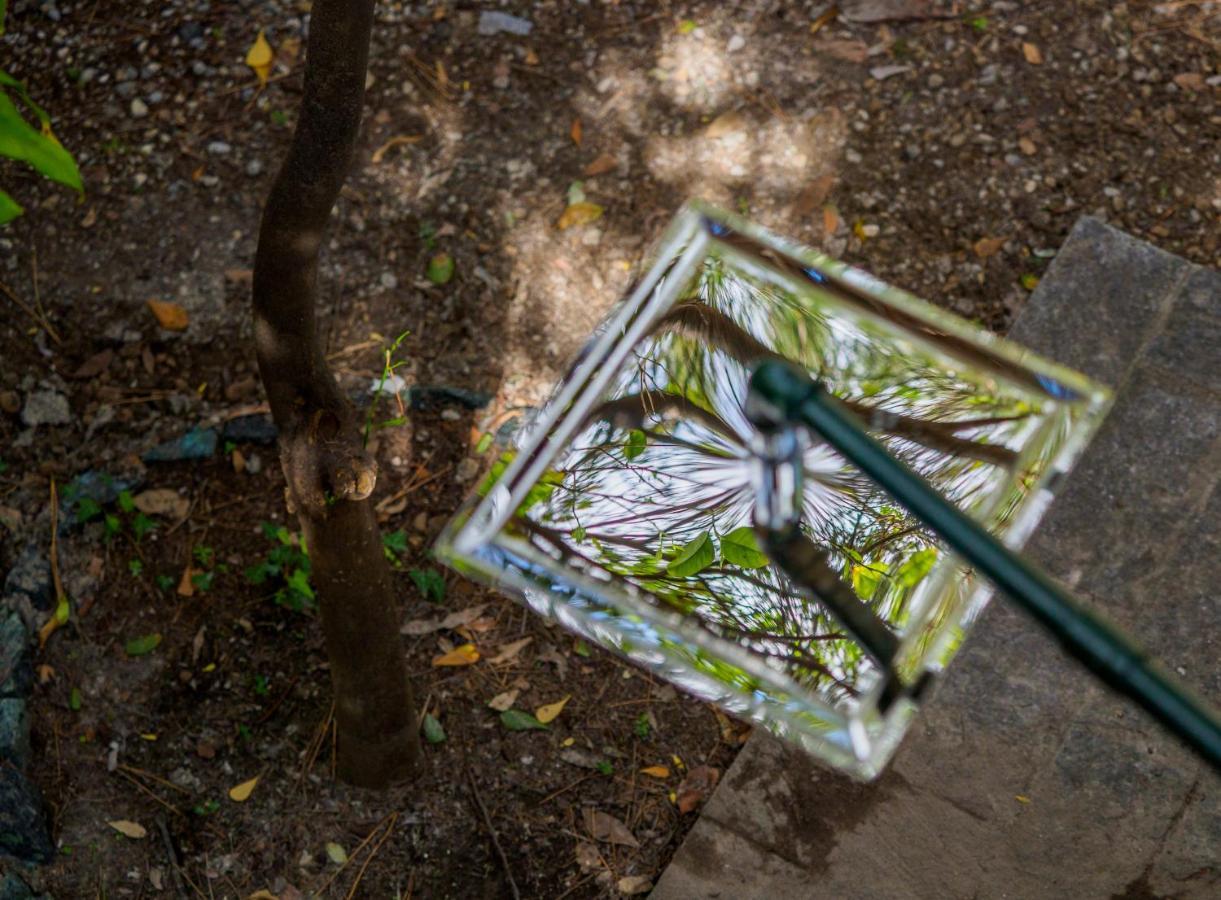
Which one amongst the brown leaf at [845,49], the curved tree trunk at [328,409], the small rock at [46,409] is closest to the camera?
the curved tree trunk at [328,409]

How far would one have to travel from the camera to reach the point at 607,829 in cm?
243

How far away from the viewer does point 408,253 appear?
3.13m

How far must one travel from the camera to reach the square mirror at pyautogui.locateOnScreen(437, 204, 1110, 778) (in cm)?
137

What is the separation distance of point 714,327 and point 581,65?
212 cm

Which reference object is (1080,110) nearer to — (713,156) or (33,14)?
(713,156)

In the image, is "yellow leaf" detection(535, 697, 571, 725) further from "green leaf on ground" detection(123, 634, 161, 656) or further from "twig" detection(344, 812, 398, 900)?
"green leaf on ground" detection(123, 634, 161, 656)

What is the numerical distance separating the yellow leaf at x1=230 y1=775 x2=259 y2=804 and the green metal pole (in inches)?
77.9

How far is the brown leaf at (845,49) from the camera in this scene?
339 cm

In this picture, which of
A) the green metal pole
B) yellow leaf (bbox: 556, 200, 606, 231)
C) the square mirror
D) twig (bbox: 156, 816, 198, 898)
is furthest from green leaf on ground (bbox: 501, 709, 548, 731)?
the green metal pole

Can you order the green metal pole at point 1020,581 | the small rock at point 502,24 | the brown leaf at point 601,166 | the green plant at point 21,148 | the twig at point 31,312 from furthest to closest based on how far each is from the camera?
the small rock at point 502,24
the brown leaf at point 601,166
the twig at point 31,312
the green plant at point 21,148
the green metal pole at point 1020,581

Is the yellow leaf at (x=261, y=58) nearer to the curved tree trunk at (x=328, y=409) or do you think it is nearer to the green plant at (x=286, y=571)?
the green plant at (x=286, y=571)

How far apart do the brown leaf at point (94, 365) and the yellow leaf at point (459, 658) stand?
1.19m

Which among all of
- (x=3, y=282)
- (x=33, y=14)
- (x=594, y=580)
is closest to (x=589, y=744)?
(x=594, y=580)

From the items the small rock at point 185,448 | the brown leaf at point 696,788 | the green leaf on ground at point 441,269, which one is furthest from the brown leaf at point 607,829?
the green leaf on ground at point 441,269
